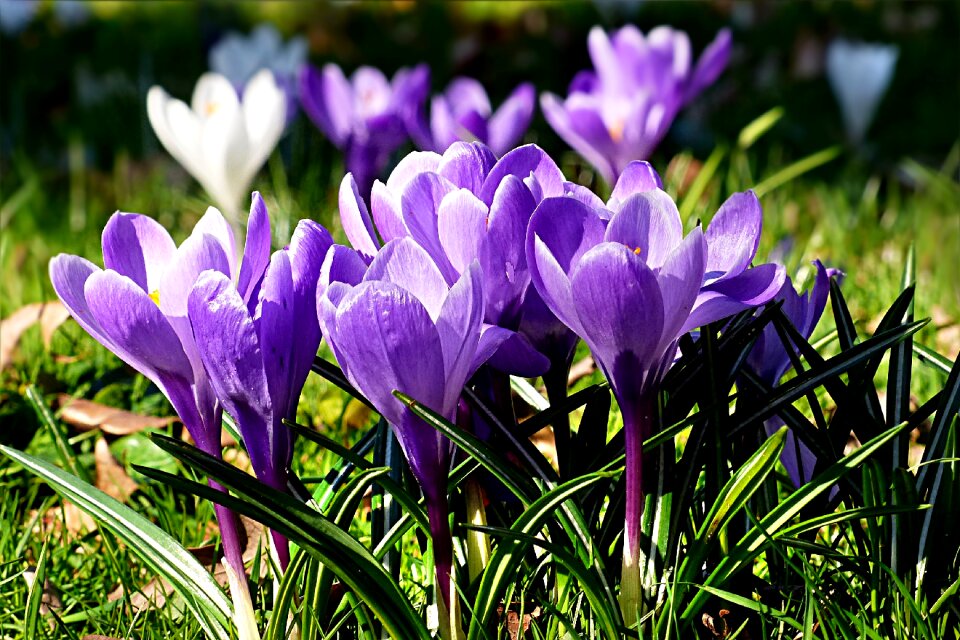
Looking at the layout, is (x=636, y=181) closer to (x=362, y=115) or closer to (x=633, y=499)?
(x=633, y=499)

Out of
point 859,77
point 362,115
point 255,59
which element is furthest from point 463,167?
point 859,77

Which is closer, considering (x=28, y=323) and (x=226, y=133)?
(x=28, y=323)

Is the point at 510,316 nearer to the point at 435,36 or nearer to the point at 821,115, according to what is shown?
the point at 821,115

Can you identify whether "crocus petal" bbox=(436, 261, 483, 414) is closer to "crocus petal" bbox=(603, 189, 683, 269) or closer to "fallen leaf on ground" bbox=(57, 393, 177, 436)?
"crocus petal" bbox=(603, 189, 683, 269)

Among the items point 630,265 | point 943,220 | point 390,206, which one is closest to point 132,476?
point 390,206

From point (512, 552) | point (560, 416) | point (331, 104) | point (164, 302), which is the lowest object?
point (512, 552)

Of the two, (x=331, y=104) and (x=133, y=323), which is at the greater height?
(x=331, y=104)
